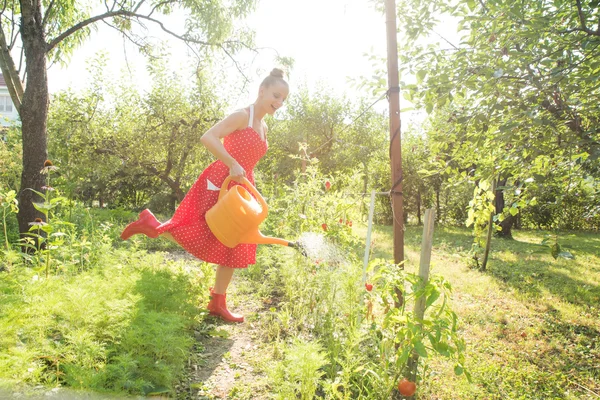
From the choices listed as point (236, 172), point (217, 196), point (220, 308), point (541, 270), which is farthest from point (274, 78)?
point (541, 270)

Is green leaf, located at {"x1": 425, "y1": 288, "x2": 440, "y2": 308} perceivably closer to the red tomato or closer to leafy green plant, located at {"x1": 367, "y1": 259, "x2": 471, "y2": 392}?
leafy green plant, located at {"x1": 367, "y1": 259, "x2": 471, "y2": 392}

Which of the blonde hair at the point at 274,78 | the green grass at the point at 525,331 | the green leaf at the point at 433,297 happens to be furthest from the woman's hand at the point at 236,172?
the green grass at the point at 525,331

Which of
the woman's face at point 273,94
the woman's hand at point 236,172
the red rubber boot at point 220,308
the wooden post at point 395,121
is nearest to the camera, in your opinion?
the wooden post at point 395,121

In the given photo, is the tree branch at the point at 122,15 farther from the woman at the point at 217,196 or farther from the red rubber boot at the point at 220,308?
the red rubber boot at the point at 220,308

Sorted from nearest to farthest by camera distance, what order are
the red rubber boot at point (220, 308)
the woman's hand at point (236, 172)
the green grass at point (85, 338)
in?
the green grass at point (85, 338)
the woman's hand at point (236, 172)
the red rubber boot at point (220, 308)

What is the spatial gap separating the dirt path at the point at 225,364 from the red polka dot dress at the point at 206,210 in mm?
457

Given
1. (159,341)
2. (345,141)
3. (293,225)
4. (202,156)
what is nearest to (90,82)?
(202,156)

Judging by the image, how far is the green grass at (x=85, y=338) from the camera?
139 centimetres

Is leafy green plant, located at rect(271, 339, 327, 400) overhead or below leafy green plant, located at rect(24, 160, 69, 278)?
below

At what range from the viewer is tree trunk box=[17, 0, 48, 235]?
3.29 m

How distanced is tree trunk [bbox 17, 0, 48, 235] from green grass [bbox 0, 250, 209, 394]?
1502 mm

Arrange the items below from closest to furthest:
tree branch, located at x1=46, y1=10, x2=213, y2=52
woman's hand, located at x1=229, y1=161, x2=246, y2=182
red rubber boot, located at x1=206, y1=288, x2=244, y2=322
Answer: woman's hand, located at x1=229, y1=161, x2=246, y2=182 < red rubber boot, located at x1=206, y1=288, x2=244, y2=322 < tree branch, located at x1=46, y1=10, x2=213, y2=52

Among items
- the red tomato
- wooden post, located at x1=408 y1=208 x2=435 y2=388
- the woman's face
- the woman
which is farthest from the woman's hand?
the red tomato

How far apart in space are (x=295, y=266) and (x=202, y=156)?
19.2ft
